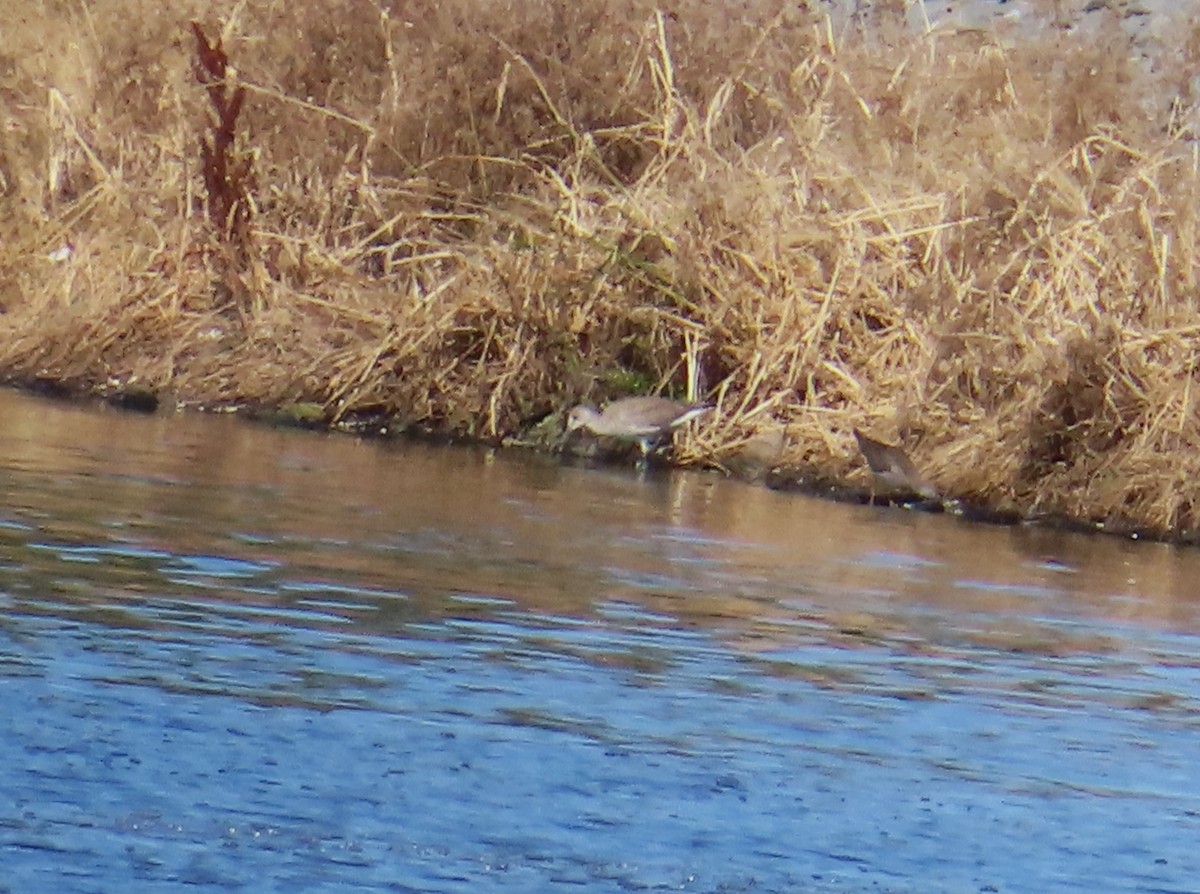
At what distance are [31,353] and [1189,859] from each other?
503 inches

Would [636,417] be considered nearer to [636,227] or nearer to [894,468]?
[894,468]

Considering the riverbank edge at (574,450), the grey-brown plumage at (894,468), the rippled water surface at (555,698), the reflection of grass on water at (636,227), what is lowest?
the rippled water surface at (555,698)

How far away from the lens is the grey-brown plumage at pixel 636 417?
52.7 feet

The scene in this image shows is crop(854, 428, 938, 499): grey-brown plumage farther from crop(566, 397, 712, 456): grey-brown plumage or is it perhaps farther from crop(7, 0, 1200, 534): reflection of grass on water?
crop(566, 397, 712, 456): grey-brown plumage

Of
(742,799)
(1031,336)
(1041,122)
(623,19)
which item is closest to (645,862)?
(742,799)

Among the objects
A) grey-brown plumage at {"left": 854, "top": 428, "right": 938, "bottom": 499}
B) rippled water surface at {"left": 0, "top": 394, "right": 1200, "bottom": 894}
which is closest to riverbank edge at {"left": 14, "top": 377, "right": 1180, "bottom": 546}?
grey-brown plumage at {"left": 854, "top": 428, "right": 938, "bottom": 499}

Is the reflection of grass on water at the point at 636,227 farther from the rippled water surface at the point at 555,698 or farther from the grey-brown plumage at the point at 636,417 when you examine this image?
the rippled water surface at the point at 555,698

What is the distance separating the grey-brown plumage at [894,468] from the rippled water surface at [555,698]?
1.76 meters

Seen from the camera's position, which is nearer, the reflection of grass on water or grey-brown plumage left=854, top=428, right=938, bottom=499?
grey-brown plumage left=854, top=428, right=938, bottom=499

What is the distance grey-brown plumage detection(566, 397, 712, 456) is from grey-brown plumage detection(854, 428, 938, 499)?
122 cm

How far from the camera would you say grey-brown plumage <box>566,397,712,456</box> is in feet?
52.7

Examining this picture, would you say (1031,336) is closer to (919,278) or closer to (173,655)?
(919,278)

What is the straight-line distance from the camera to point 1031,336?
1606cm

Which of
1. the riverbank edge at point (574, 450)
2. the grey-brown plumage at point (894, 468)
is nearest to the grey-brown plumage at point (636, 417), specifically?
the riverbank edge at point (574, 450)
